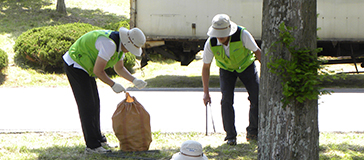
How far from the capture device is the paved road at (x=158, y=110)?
5691mm

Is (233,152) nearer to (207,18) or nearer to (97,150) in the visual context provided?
(97,150)

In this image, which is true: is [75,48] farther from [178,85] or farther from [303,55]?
[178,85]

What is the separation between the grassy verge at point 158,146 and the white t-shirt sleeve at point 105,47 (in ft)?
3.47

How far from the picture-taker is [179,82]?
10.7 m

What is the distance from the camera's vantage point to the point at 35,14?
18.2 metres

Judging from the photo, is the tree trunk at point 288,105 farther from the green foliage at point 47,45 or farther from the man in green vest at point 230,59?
the green foliage at point 47,45

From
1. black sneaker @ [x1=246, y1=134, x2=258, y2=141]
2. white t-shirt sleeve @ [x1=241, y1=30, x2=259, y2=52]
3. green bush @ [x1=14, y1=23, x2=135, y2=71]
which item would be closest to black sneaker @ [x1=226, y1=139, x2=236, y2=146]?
black sneaker @ [x1=246, y1=134, x2=258, y2=141]

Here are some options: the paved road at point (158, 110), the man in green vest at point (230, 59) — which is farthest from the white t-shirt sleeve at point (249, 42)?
the paved road at point (158, 110)

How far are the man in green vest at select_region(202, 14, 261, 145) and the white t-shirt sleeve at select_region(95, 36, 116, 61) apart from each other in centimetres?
100

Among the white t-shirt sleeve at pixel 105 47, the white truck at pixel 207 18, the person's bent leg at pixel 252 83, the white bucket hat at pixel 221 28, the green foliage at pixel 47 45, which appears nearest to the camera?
the white t-shirt sleeve at pixel 105 47

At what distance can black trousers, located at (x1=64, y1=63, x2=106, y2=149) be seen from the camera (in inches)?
151

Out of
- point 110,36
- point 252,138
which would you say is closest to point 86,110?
point 110,36

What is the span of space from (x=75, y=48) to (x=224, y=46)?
154 centimetres

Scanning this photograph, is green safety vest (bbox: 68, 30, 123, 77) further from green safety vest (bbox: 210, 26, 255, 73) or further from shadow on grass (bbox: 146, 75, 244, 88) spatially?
shadow on grass (bbox: 146, 75, 244, 88)
